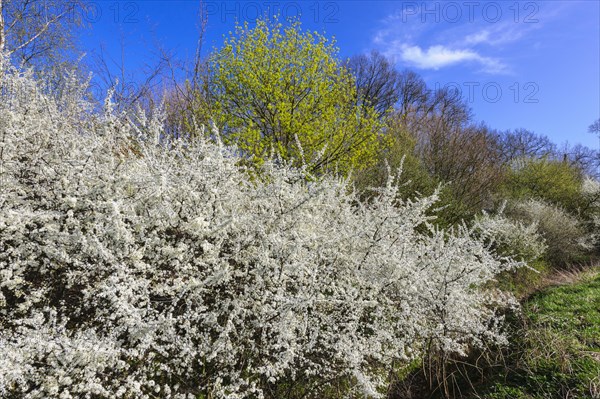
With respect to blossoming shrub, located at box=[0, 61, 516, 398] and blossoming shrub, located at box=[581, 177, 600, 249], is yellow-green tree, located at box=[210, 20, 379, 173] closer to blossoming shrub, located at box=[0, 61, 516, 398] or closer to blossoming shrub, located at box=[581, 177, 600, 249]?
blossoming shrub, located at box=[0, 61, 516, 398]

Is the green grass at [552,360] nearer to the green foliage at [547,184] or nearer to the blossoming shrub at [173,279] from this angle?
the blossoming shrub at [173,279]

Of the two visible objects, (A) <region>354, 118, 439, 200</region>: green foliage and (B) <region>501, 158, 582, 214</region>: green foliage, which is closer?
(A) <region>354, 118, 439, 200</region>: green foliage

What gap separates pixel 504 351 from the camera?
4688 mm

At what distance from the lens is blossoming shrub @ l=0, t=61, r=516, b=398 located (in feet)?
7.36

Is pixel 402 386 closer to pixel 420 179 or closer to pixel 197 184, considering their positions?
pixel 197 184

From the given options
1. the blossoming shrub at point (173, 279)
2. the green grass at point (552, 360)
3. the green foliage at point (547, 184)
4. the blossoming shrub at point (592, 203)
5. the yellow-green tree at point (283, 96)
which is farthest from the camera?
the green foliage at point (547, 184)

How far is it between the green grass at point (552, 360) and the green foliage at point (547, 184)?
1378 cm

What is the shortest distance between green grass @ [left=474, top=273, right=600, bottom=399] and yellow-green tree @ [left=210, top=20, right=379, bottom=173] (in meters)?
5.48

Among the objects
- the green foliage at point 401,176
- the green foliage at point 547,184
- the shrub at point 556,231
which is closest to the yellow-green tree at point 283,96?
the green foliage at point 401,176

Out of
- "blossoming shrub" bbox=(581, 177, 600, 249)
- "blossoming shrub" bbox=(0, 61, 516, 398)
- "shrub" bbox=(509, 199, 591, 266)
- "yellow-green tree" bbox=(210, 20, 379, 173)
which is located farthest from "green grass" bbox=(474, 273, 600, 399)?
"blossoming shrub" bbox=(581, 177, 600, 249)

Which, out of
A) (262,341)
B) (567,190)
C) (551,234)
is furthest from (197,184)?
(567,190)

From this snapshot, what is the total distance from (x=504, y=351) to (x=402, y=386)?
174 cm

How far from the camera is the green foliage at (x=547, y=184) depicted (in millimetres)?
17859

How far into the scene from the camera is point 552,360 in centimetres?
405
